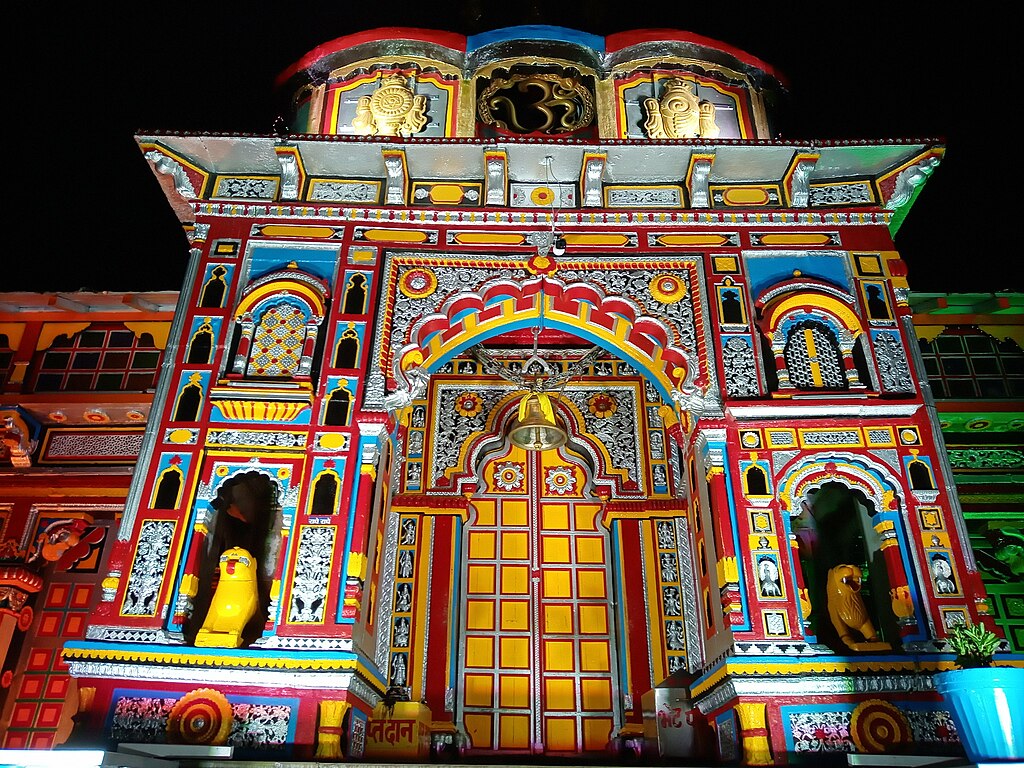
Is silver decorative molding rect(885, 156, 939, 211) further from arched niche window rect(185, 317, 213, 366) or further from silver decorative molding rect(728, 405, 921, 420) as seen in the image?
arched niche window rect(185, 317, 213, 366)

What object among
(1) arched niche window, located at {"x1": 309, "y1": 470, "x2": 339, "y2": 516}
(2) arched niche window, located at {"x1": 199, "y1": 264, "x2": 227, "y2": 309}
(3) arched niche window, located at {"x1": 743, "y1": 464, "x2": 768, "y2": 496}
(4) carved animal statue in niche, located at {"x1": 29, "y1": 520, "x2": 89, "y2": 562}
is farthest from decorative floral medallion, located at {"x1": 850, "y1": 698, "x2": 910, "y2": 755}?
(4) carved animal statue in niche, located at {"x1": 29, "y1": 520, "x2": 89, "y2": 562}

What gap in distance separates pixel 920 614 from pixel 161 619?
520 cm

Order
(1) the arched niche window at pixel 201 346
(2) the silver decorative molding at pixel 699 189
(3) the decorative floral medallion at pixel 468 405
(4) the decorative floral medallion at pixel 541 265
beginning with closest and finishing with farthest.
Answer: (1) the arched niche window at pixel 201 346
(4) the decorative floral medallion at pixel 541 265
(2) the silver decorative molding at pixel 699 189
(3) the decorative floral medallion at pixel 468 405

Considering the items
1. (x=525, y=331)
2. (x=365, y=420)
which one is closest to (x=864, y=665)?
(x=365, y=420)

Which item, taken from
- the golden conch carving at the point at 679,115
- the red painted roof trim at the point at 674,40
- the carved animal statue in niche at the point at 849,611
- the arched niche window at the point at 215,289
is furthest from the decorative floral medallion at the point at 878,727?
the red painted roof trim at the point at 674,40

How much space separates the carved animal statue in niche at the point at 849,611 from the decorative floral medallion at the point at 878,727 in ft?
1.35

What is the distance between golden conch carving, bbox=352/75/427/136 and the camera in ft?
25.8

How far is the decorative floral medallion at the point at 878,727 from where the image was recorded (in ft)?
17.2

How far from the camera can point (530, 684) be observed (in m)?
7.99

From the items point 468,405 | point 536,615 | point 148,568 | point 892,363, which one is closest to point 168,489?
point 148,568

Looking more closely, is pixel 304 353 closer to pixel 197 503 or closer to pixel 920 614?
pixel 197 503

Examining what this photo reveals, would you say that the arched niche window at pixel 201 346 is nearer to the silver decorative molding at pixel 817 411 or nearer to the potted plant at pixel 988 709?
the silver decorative molding at pixel 817 411

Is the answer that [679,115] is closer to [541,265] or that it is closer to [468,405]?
[541,265]

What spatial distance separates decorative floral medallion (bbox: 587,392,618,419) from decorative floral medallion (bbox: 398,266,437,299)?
2912 millimetres
